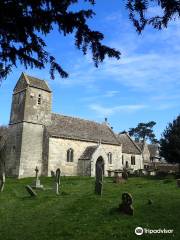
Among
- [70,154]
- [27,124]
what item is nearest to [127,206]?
[27,124]

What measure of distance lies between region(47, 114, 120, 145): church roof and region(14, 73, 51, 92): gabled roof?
4.53 m

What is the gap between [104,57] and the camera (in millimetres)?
4840

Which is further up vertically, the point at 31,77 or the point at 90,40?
the point at 31,77

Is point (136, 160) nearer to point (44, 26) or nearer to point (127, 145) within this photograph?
point (127, 145)

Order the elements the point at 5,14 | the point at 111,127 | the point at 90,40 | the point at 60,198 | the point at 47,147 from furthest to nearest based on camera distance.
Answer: the point at 111,127 → the point at 47,147 → the point at 60,198 → the point at 90,40 → the point at 5,14

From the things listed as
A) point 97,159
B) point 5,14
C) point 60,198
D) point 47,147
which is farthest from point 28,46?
point 97,159

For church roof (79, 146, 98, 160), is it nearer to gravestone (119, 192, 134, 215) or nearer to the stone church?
the stone church

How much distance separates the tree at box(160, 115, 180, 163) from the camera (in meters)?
37.6

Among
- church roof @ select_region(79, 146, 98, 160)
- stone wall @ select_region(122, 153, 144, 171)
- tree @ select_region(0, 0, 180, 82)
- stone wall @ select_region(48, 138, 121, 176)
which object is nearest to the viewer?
tree @ select_region(0, 0, 180, 82)

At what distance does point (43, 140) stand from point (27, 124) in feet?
9.96

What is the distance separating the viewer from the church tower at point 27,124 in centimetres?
3994

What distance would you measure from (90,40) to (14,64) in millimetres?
1262

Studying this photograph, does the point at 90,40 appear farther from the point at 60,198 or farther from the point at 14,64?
the point at 60,198

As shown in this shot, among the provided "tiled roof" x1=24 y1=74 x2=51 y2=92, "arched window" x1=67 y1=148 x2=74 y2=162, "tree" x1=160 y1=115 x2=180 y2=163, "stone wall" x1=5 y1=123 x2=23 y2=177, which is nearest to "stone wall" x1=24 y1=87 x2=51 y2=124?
"tiled roof" x1=24 y1=74 x2=51 y2=92
